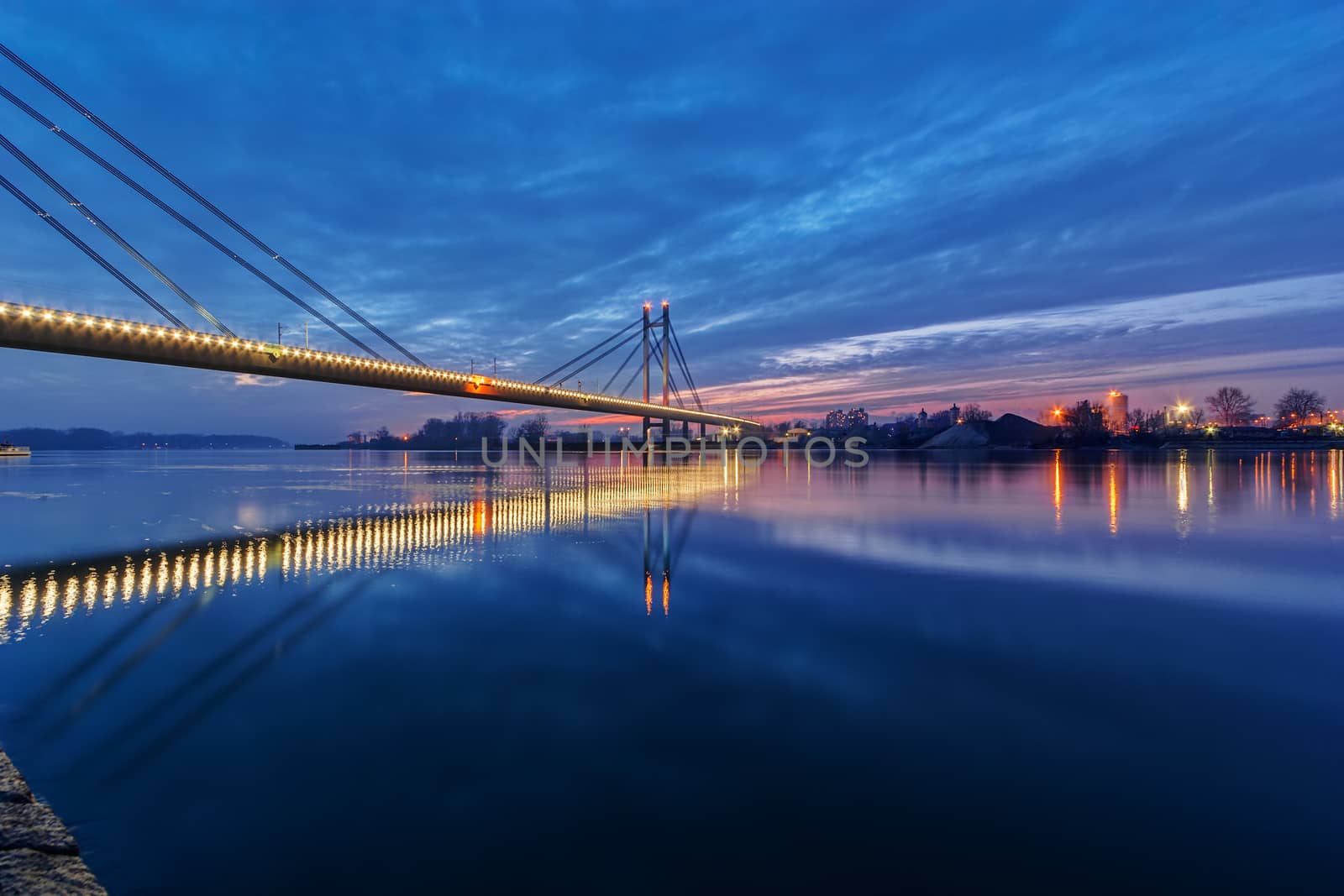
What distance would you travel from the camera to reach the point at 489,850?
3.22 m

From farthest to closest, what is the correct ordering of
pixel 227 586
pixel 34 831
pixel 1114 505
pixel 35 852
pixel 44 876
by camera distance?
pixel 1114 505, pixel 227 586, pixel 34 831, pixel 35 852, pixel 44 876

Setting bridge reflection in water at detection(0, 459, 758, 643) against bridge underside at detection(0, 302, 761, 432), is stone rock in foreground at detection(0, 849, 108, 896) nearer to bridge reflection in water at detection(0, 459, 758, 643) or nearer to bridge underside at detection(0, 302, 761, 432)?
bridge reflection in water at detection(0, 459, 758, 643)

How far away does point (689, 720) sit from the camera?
4.70 metres

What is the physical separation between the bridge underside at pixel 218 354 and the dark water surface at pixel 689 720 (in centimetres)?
2330

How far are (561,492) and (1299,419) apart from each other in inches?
6532

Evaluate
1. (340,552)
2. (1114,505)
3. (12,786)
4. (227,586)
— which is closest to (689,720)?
(12,786)

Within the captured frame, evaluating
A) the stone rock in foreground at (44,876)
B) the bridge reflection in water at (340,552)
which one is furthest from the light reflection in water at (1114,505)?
the stone rock in foreground at (44,876)

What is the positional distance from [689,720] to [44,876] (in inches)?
139

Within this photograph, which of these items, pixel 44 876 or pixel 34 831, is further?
pixel 34 831

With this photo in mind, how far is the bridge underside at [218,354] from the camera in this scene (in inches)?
1066

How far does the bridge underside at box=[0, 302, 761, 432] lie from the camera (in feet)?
88.8

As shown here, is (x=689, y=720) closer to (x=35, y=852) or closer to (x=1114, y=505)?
(x=35, y=852)

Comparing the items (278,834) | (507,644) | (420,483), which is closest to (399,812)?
(278,834)

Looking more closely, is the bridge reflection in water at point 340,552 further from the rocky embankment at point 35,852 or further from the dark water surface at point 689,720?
the rocky embankment at point 35,852
